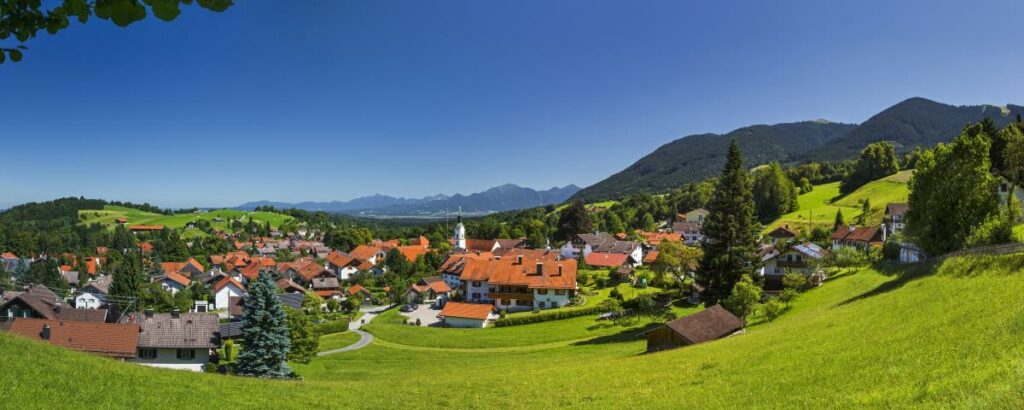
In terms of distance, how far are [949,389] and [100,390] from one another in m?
19.7

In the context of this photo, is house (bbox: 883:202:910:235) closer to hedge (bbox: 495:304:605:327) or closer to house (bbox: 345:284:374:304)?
hedge (bbox: 495:304:605:327)

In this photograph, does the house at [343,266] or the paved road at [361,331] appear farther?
the house at [343,266]

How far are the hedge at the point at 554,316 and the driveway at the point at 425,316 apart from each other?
9.00 metres

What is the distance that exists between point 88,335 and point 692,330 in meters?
37.6

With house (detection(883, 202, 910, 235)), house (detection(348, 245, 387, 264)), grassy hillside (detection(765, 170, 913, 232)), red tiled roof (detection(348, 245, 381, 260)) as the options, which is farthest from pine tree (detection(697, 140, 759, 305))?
red tiled roof (detection(348, 245, 381, 260))

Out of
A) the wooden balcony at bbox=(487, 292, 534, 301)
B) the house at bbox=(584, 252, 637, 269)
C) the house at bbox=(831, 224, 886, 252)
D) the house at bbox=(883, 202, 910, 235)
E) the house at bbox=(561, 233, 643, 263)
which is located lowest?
the wooden balcony at bbox=(487, 292, 534, 301)

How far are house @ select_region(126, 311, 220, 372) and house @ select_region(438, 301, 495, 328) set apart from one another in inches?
940

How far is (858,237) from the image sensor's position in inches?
2901


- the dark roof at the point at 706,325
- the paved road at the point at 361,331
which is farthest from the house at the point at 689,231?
the dark roof at the point at 706,325

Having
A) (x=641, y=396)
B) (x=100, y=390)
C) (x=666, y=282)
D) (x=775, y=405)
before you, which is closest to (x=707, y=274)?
(x=666, y=282)

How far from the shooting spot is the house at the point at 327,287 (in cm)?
7788

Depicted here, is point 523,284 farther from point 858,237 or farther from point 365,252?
point 365,252

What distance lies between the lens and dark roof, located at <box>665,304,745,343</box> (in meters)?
29.1

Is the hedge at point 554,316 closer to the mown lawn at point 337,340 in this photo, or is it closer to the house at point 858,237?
the mown lawn at point 337,340
